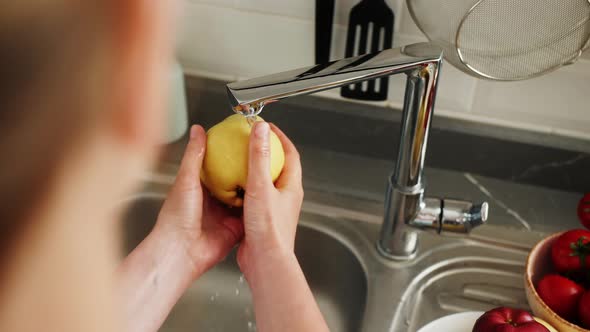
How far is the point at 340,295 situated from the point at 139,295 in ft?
1.06

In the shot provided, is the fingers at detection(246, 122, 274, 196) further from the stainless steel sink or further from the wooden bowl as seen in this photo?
the wooden bowl

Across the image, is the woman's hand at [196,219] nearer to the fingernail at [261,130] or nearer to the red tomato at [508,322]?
the fingernail at [261,130]

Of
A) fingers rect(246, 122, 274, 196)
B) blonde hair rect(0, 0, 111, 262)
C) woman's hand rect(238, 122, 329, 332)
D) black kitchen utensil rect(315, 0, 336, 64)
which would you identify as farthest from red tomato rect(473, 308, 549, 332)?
blonde hair rect(0, 0, 111, 262)

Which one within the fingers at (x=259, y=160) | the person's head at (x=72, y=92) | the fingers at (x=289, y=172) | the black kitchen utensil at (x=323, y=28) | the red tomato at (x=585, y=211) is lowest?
the red tomato at (x=585, y=211)

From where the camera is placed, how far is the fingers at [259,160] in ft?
2.23

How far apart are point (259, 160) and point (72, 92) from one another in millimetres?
475

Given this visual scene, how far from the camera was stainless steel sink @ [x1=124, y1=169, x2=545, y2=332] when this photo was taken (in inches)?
30.9

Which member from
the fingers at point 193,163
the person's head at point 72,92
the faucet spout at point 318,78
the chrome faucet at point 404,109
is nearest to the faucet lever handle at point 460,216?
the chrome faucet at point 404,109

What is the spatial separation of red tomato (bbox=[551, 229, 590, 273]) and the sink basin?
25cm

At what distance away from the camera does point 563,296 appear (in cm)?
68

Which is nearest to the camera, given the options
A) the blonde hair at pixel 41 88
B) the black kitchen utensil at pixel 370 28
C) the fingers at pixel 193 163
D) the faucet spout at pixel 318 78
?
the blonde hair at pixel 41 88

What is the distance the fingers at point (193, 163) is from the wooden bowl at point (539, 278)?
41cm

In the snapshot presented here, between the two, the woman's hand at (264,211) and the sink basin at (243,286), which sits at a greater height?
the woman's hand at (264,211)

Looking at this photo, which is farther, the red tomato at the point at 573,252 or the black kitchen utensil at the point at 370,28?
the black kitchen utensil at the point at 370,28
